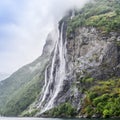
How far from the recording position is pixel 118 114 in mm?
176500

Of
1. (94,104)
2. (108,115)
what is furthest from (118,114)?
(94,104)

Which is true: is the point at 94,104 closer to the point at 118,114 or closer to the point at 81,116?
the point at 81,116

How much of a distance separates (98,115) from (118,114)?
1278cm

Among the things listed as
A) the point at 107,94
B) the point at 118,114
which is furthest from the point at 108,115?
the point at 107,94

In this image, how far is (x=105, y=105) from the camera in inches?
7549

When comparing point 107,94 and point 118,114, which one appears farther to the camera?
point 107,94

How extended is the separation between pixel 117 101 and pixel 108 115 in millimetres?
11490

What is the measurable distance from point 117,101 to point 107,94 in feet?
34.3

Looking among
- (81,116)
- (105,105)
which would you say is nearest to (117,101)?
(105,105)

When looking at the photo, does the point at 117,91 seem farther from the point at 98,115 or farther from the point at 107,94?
the point at 98,115

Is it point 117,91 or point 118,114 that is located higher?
point 117,91

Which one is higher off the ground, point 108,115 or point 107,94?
point 107,94

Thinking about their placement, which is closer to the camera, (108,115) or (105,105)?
(108,115)

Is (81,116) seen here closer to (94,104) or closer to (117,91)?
(94,104)
